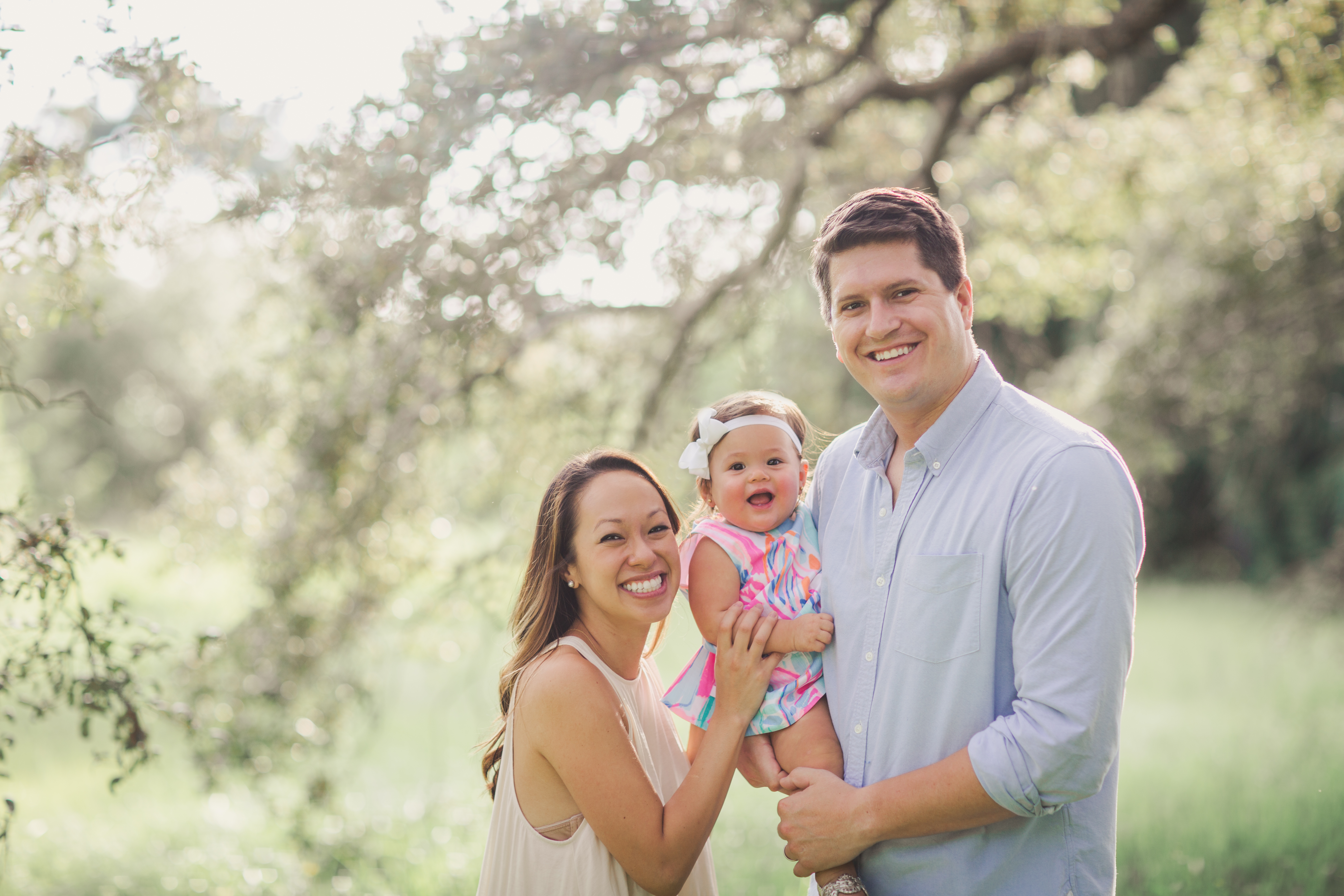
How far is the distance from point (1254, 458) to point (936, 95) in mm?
12785

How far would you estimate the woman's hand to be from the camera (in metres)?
2.35

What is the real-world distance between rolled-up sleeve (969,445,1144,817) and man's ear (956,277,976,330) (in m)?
0.49

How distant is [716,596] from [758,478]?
33cm

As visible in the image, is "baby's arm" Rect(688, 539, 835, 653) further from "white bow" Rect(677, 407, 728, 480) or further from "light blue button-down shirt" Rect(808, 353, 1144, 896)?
"white bow" Rect(677, 407, 728, 480)

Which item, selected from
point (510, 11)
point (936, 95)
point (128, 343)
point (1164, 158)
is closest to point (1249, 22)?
point (936, 95)

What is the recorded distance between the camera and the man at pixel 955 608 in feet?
6.16

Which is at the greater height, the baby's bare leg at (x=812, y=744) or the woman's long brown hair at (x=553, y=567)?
the woman's long brown hair at (x=553, y=567)

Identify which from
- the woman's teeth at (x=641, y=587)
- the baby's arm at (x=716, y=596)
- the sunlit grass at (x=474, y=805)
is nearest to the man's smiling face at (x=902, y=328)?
the baby's arm at (x=716, y=596)

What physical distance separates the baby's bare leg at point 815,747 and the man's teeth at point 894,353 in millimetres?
852

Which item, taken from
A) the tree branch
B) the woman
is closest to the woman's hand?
the woman

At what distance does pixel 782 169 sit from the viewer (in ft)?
17.6

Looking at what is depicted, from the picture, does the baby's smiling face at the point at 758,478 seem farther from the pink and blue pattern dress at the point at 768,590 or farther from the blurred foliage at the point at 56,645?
the blurred foliage at the point at 56,645

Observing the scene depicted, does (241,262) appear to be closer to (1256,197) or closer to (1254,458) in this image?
(1256,197)

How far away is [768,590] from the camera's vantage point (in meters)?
2.52
